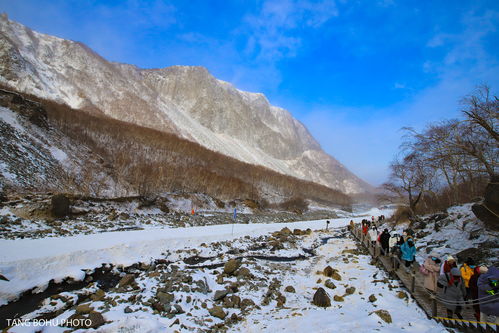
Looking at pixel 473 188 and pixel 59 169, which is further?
pixel 59 169

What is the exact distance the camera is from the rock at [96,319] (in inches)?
267

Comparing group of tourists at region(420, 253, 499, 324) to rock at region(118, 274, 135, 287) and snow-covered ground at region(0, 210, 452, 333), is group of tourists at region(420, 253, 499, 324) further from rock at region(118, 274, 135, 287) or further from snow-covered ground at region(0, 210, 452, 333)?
rock at region(118, 274, 135, 287)

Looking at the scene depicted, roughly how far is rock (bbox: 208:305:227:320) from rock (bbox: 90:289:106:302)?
11.2ft

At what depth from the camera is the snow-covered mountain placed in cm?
7800

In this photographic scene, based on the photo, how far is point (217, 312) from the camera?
8086 millimetres

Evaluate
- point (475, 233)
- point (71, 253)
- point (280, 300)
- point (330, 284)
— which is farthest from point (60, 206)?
point (475, 233)

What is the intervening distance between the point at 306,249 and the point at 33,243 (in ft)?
48.3

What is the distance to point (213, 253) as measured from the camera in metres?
14.8

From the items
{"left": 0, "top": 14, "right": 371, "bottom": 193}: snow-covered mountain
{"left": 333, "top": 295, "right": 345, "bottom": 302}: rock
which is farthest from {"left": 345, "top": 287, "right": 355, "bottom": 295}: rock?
{"left": 0, "top": 14, "right": 371, "bottom": 193}: snow-covered mountain

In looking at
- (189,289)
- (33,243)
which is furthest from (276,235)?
(33,243)

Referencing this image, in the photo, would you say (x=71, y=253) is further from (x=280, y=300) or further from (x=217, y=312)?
(x=280, y=300)

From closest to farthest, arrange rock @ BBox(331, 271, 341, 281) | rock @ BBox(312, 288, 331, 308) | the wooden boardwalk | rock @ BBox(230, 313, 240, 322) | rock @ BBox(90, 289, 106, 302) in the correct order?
the wooden boardwalk
rock @ BBox(230, 313, 240, 322)
rock @ BBox(90, 289, 106, 302)
rock @ BBox(312, 288, 331, 308)
rock @ BBox(331, 271, 341, 281)

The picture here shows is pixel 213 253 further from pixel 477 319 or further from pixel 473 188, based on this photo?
pixel 473 188

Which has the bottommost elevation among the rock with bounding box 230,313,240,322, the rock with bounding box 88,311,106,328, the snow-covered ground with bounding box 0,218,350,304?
the rock with bounding box 230,313,240,322
